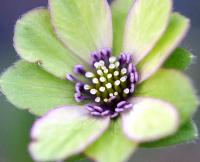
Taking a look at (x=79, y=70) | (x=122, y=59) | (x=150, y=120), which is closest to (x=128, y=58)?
(x=122, y=59)

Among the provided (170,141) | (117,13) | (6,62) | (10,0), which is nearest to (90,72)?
(117,13)

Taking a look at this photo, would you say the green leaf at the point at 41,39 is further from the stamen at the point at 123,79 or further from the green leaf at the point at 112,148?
the green leaf at the point at 112,148

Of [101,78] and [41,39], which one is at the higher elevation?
[41,39]

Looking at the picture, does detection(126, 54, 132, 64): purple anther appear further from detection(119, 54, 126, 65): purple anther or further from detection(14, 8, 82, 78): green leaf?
detection(14, 8, 82, 78): green leaf

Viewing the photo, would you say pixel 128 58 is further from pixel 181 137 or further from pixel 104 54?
pixel 181 137

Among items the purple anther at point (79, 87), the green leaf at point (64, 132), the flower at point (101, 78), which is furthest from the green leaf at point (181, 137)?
the purple anther at point (79, 87)
